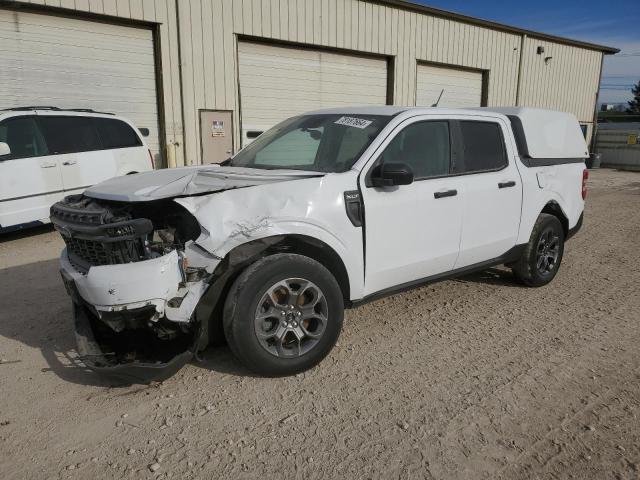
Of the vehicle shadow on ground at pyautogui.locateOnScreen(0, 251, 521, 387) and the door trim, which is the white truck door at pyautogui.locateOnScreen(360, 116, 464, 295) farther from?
the vehicle shadow on ground at pyautogui.locateOnScreen(0, 251, 521, 387)

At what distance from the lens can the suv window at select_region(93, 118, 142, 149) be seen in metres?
8.80

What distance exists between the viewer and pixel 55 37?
33.4 ft

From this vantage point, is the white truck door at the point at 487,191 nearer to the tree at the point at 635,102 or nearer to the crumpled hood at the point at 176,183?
the crumpled hood at the point at 176,183

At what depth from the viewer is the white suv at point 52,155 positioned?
7.44m

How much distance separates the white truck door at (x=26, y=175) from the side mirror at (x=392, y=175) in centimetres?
611

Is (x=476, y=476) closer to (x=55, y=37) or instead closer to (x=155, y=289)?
(x=155, y=289)

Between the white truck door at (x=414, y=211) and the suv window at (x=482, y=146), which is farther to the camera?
the suv window at (x=482, y=146)

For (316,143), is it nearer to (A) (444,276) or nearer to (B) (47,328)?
(A) (444,276)

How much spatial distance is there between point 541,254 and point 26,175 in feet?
23.6

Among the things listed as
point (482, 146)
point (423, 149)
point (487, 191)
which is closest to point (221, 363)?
point (423, 149)

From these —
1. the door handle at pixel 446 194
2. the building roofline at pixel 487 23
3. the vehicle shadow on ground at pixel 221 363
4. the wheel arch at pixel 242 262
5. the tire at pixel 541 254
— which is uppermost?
the building roofline at pixel 487 23

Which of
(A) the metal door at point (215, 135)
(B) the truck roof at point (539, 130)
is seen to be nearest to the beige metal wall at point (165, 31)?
(A) the metal door at point (215, 135)

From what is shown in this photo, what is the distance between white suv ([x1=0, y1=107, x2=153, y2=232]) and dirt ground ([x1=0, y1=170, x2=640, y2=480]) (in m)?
3.29

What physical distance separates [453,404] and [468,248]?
1730 mm
